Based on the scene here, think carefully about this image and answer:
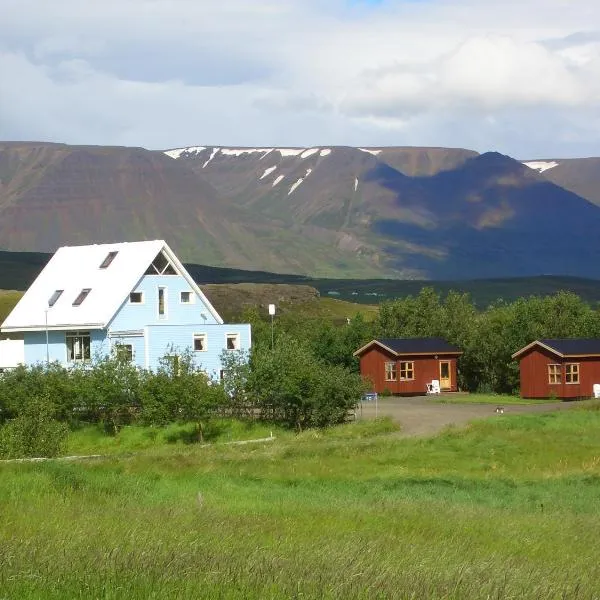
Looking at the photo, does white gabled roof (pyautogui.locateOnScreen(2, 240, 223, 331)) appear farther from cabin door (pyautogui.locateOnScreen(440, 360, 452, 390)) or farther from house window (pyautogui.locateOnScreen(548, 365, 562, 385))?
house window (pyautogui.locateOnScreen(548, 365, 562, 385))

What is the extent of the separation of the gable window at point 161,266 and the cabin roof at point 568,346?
1745 cm

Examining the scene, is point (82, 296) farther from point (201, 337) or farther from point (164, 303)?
point (201, 337)

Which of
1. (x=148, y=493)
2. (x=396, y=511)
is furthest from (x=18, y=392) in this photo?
(x=396, y=511)

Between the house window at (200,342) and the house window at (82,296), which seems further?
the house window at (82,296)

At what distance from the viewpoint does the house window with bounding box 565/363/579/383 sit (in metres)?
58.6

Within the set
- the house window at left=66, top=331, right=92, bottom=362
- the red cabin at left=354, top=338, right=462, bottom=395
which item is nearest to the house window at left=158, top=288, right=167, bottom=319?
the house window at left=66, top=331, right=92, bottom=362

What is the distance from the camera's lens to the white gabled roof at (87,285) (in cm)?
5588

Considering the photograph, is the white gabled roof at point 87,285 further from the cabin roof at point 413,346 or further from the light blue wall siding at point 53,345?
the cabin roof at point 413,346

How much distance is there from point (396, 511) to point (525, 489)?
812cm

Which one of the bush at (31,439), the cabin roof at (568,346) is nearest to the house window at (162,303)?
the cabin roof at (568,346)

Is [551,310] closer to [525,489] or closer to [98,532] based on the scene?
[525,489]

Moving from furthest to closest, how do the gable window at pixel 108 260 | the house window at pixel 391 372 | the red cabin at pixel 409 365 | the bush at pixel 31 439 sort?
the house window at pixel 391 372, the red cabin at pixel 409 365, the gable window at pixel 108 260, the bush at pixel 31 439

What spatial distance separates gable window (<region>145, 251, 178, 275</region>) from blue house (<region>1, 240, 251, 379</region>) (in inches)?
1.9

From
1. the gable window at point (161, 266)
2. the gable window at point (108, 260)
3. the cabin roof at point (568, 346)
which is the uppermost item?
the gable window at point (108, 260)
